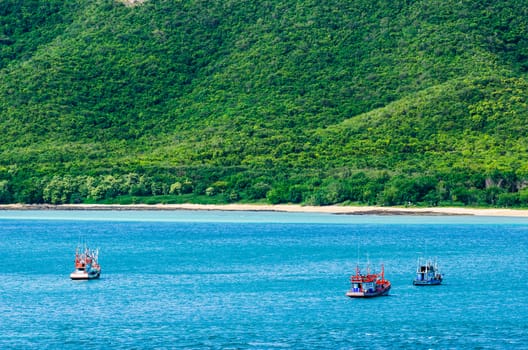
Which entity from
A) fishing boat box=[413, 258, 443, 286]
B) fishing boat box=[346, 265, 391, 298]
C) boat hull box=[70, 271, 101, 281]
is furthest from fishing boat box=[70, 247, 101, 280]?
fishing boat box=[413, 258, 443, 286]

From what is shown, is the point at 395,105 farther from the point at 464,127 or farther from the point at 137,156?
the point at 137,156

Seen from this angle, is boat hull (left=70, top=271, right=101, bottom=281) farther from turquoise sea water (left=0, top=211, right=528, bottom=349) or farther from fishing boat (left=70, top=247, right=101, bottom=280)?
turquoise sea water (left=0, top=211, right=528, bottom=349)

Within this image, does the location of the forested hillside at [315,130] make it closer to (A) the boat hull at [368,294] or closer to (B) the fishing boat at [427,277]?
(B) the fishing boat at [427,277]

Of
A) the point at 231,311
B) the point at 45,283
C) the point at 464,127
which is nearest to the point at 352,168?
the point at 464,127

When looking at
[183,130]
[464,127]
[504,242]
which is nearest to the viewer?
[504,242]

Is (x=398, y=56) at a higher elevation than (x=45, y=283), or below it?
higher

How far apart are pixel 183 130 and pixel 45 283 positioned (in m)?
107

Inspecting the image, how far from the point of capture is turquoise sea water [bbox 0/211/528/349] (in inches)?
2367

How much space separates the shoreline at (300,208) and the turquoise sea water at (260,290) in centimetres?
629

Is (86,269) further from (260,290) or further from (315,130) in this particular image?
(315,130)

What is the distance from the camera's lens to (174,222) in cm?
15250

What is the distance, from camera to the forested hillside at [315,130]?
154 meters

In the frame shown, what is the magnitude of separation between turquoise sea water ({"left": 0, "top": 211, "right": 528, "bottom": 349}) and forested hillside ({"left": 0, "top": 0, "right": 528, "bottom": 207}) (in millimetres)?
21234

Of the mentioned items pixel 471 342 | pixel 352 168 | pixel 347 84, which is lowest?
pixel 471 342
